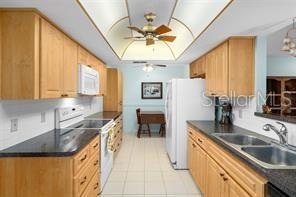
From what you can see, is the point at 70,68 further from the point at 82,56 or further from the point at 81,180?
the point at 81,180

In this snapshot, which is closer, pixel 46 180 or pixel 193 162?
pixel 46 180

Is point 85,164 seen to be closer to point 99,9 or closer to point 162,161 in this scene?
point 99,9

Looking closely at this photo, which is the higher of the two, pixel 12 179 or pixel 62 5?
pixel 62 5

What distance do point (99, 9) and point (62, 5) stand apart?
1.22 m

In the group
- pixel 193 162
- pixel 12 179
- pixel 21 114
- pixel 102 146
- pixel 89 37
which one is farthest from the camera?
pixel 193 162

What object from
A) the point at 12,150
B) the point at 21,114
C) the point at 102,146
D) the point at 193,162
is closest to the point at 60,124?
the point at 102,146

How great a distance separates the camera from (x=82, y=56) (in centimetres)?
338

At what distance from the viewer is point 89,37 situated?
2896 millimetres

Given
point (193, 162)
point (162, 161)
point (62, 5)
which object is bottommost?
point (162, 161)

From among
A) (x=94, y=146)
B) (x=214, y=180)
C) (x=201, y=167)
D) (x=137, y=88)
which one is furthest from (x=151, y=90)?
(x=214, y=180)

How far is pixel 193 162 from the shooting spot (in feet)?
11.2

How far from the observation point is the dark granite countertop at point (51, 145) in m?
1.83

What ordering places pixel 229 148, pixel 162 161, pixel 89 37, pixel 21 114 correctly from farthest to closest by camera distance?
pixel 162 161 < pixel 89 37 < pixel 21 114 < pixel 229 148

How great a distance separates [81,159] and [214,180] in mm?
1442
